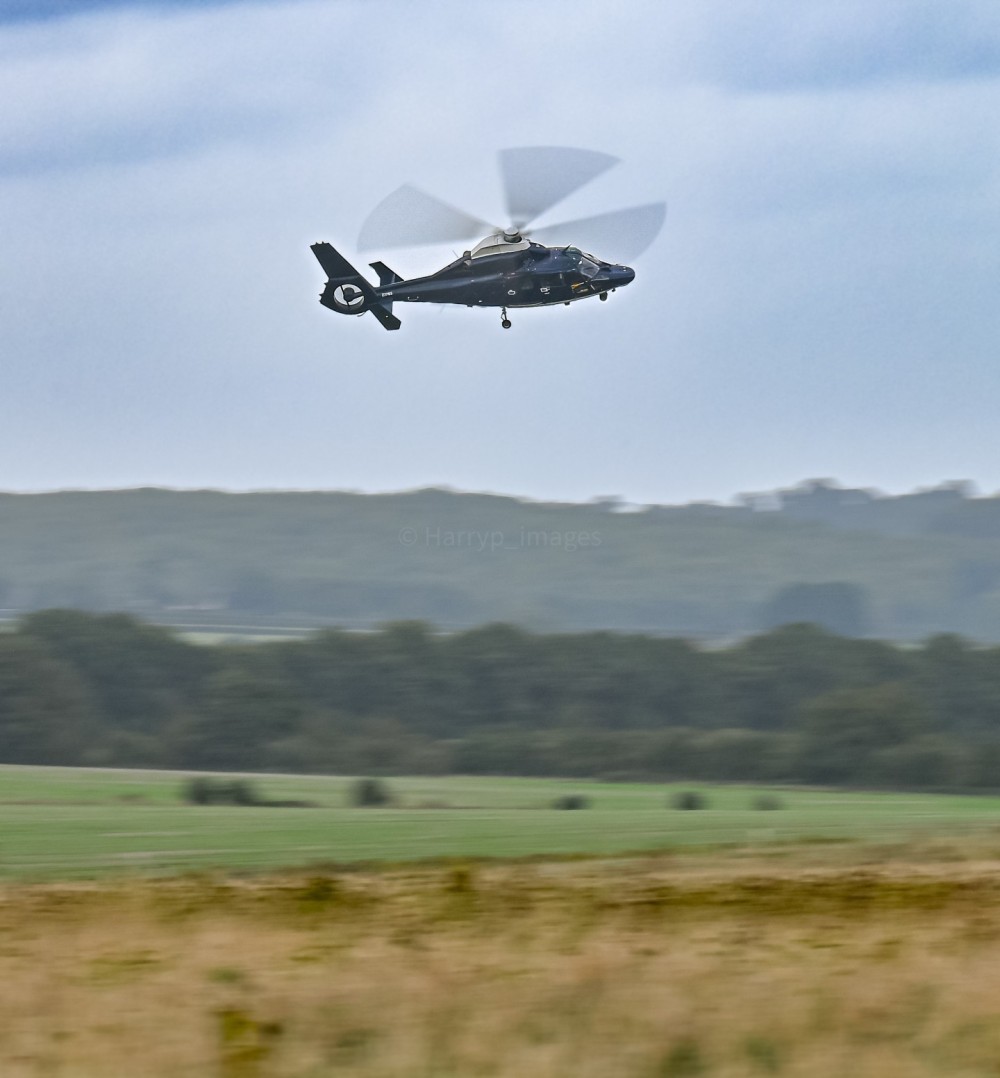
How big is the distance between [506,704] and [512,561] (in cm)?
2248

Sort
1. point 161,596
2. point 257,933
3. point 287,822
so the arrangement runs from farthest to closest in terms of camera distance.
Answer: point 161,596 → point 287,822 → point 257,933

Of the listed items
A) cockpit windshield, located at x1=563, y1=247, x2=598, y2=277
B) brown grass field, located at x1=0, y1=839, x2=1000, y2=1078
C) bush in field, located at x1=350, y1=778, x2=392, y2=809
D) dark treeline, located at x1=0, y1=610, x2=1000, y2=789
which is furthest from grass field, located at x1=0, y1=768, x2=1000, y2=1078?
dark treeline, located at x1=0, y1=610, x2=1000, y2=789

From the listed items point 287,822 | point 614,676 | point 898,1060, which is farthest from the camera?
point 614,676

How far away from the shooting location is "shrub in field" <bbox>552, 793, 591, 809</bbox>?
49.5 m

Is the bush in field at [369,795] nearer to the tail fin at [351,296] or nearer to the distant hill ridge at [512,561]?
the tail fin at [351,296]

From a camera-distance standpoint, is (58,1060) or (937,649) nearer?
(58,1060)

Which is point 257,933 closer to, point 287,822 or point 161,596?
point 287,822

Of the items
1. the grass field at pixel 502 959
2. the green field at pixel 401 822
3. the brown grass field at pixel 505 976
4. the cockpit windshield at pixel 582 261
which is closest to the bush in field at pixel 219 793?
the green field at pixel 401 822

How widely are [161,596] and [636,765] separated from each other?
41.9 metres

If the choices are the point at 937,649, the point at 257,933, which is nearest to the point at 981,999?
the point at 257,933

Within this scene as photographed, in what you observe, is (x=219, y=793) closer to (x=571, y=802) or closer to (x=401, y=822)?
(x=571, y=802)

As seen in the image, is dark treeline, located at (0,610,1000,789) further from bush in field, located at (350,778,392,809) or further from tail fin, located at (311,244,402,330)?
tail fin, located at (311,244,402,330)

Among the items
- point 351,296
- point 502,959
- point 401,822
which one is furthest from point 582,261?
point 502,959

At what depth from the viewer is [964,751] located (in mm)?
67875
